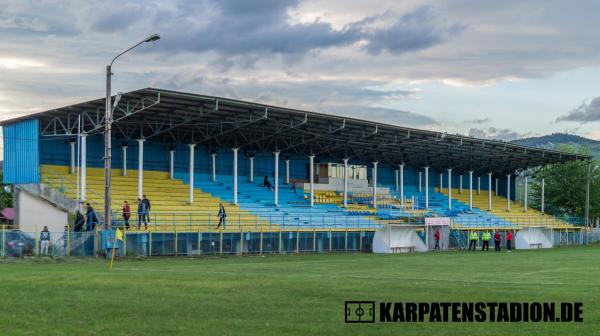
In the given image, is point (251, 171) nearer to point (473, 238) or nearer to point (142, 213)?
point (473, 238)

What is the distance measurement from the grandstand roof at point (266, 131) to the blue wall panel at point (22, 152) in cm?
70

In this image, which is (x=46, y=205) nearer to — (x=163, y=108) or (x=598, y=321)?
(x=163, y=108)

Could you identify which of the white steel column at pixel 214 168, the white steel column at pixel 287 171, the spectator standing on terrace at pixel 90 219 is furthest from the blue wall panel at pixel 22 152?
the white steel column at pixel 287 171

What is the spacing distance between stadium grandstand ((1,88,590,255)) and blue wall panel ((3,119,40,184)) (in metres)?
0.08

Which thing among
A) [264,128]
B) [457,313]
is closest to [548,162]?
[264,128]

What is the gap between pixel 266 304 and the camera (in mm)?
16906

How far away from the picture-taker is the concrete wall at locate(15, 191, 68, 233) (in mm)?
45547

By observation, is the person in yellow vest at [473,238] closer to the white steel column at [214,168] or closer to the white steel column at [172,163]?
the white steel column at [214,168]

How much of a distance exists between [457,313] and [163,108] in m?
34.5

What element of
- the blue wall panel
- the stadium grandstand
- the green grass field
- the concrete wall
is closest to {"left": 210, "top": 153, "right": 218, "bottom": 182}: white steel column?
the stadium grandstand

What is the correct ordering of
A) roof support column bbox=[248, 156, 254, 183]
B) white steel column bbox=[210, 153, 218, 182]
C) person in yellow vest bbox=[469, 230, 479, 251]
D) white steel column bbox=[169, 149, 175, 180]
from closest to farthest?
person in yellow vest bbox=[469, 230, 479, 251]
white steel column bbox=[169, 149, 175, 180]
white steel column bbox=[210, 153, 218, 182]
roof support column bbox=[248, 156, 254, 183]

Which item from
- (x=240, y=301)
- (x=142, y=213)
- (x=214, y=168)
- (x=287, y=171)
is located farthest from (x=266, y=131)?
(x=240, y=301)

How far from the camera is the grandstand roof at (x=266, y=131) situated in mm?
47062

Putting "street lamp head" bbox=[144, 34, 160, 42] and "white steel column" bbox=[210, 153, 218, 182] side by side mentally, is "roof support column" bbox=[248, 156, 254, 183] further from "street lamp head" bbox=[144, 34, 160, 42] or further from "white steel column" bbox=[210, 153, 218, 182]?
"street lamp head" bbox=[144, 34, 160, 42]
